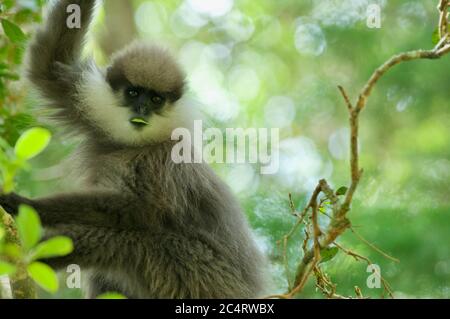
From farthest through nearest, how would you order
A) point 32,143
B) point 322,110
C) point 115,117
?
1. point 322,110
2. point 115,117
3. point 32,143

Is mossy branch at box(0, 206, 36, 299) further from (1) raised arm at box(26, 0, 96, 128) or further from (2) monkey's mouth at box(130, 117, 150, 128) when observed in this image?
(1) raised arm at box(26, 0, 96, 128)

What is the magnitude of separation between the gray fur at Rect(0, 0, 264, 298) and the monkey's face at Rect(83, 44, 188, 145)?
72mm

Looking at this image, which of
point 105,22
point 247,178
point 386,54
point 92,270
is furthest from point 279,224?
point 105,22

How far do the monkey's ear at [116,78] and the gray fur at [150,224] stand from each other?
0.47 ft

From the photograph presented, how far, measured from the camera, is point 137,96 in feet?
17.5

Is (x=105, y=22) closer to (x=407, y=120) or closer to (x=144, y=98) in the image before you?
(x=407, y=120)

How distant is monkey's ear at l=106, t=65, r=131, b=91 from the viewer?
5.32 metres

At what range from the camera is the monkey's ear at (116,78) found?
210 inches

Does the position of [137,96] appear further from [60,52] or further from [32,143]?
[32,143]

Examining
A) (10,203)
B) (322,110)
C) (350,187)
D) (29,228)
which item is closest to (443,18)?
(350,187)

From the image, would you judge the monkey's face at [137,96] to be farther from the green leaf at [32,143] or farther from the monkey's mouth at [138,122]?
the green leaf at [32,143]

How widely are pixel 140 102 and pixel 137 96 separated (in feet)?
0.22

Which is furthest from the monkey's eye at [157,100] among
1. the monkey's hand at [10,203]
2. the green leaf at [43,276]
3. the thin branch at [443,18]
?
the green leaf at [43,276]

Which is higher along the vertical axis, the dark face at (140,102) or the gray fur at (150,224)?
the dark face at (140,102)
